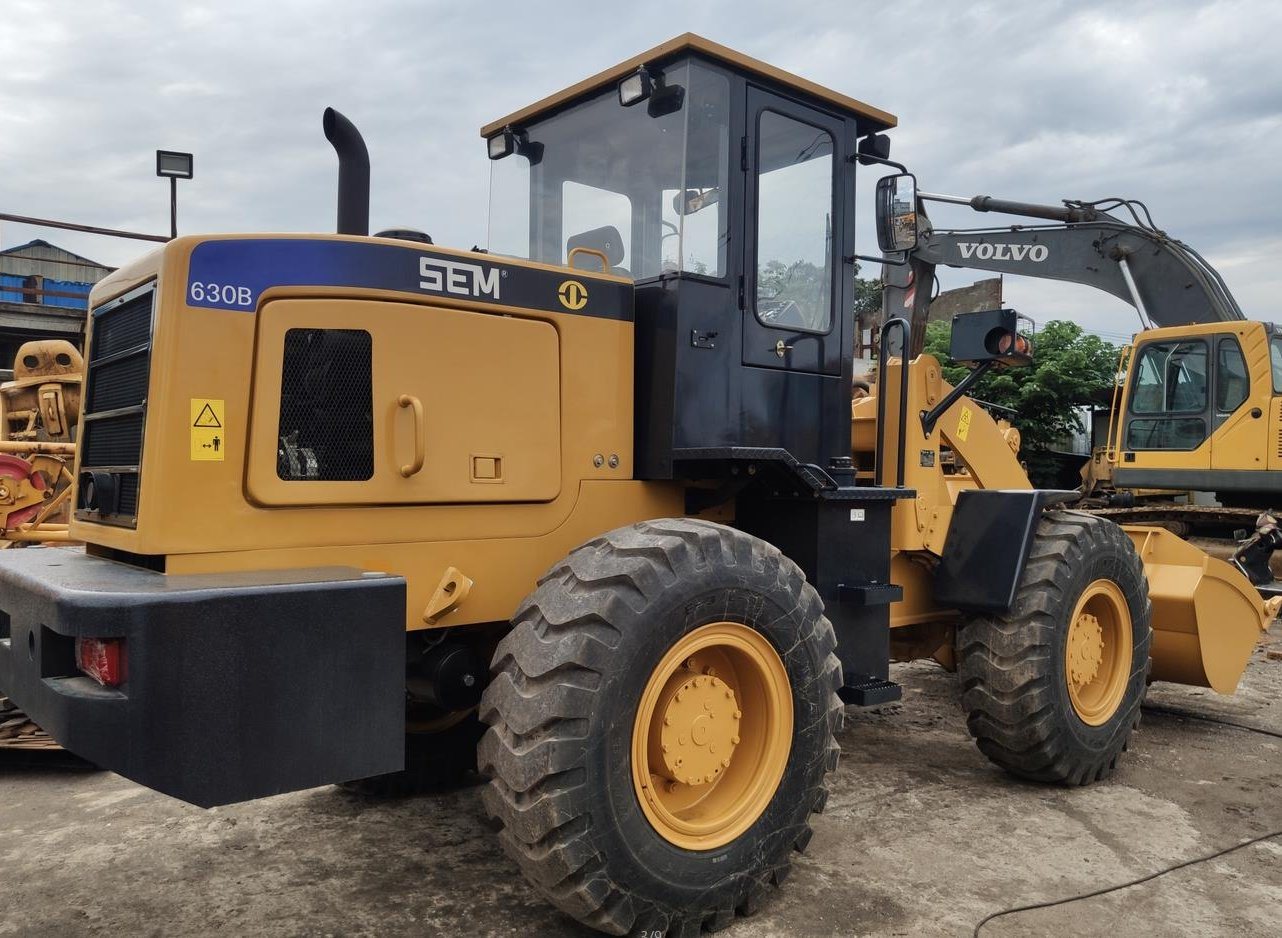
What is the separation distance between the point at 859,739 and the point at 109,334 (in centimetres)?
424

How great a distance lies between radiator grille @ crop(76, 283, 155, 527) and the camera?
10.8 feet

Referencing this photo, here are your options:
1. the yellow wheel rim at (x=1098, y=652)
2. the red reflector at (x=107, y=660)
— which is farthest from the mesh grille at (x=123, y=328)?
the yellow wheel rim at (x=1098, y=652)

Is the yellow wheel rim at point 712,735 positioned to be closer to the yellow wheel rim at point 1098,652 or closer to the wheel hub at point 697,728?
the wheel hub at point 697,728

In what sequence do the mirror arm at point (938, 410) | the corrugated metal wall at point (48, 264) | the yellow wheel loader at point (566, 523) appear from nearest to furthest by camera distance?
the yellow wheel loader at point (566, 523)
the mirror arm at point (938, 410)
the corrugated metal wall at point (48, 264)

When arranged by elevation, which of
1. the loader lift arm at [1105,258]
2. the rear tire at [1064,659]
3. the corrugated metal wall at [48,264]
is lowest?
the rear tire at [1064,659]

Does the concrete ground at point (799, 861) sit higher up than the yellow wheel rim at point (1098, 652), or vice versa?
the yellow wheel rim at point (1098, 652)

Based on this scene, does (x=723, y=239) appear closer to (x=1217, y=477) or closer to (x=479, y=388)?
(x=479, y=388)

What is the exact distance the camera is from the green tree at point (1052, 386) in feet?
66.0

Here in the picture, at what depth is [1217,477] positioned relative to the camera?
458 inches

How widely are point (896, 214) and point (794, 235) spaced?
43 cm

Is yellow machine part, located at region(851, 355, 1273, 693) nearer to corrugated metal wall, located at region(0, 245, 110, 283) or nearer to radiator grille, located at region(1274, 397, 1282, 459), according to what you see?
radiator grille, located at region(1274, 397, 1282, 459)

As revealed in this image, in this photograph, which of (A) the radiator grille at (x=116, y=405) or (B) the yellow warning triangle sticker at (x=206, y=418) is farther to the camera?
(A) the radiator grille at (x=116, y=405)

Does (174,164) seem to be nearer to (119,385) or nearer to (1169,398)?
(119,385)

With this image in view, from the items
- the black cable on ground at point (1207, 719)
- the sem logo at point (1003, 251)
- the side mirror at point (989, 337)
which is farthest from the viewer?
the sem logo at point (1003, 251)
